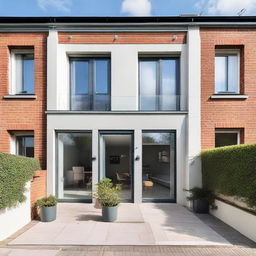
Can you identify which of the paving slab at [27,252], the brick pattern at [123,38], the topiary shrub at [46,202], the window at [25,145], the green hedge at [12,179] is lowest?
the paving slab at [27,252]

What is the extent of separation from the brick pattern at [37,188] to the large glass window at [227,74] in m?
7.98

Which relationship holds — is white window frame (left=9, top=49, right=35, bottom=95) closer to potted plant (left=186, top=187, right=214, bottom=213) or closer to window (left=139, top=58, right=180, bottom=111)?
window (left=139, top=58, right=180, bottom=111)

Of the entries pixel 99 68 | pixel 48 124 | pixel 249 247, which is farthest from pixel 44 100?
pixel 249 247

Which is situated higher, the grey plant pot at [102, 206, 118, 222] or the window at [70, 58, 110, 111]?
the window at [70, 58, 110, 111]

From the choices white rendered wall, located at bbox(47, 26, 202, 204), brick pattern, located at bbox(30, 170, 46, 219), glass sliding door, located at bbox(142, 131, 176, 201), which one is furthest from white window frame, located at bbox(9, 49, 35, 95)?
glass sliding door, located at bbox(142, 131, 176, 201)

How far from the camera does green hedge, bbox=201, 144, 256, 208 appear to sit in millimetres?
6180

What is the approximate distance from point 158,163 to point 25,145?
5.75 metres

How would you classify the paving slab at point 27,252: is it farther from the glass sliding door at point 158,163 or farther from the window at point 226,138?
the window at point 226,138

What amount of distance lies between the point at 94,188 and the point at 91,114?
2970 millimetres

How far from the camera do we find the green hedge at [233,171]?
618 cm

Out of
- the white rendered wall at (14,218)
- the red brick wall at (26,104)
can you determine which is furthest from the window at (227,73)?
the white rendered wall at (14,218)

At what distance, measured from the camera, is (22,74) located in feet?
34.2

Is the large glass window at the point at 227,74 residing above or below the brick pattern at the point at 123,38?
below

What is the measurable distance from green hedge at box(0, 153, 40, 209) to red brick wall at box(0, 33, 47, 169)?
2.80 m
